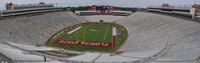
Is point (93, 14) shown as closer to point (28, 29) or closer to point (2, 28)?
point (28, 29)

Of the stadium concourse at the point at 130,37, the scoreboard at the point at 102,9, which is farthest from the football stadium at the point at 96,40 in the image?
the scoreboard at the point at 102,9

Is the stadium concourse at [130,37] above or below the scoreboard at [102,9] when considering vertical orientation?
above

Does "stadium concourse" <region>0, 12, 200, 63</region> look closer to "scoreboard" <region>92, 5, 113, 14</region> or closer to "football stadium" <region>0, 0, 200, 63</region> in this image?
"football stadium" <region>0, 0, 200, 63</region>

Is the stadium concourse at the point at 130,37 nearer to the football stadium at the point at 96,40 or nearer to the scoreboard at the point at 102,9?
the football stadium at the point at 96,40

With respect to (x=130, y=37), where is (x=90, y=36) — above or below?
below

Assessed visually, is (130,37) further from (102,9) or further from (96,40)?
(102,9)

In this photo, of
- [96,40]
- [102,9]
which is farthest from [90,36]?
[102,9]

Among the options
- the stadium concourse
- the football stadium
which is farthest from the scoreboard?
the stadium concourse

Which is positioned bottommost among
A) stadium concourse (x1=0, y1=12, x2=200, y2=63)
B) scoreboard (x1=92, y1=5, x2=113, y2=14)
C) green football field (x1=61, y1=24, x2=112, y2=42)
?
scoreboard (x1=92, y1=5, x2=113, y2=14)

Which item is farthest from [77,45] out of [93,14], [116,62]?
[93,14]

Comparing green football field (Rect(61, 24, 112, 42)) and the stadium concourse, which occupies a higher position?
the stadium concourse

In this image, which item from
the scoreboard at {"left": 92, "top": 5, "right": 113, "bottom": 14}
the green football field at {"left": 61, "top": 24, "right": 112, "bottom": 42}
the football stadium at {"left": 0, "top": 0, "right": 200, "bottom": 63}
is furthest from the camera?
the scoreboard at {"left": 92, "top": 5, "right": 113, "bottom": 14}

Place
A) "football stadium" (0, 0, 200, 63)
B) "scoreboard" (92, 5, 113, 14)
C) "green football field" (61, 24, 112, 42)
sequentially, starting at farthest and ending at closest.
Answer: "scoreboard" (92, 5, 113, 14) → "green football field" (61, 24, 112, 42) → "football stadium" (0, 0, 200, 63)
